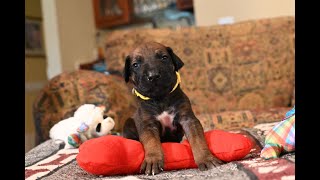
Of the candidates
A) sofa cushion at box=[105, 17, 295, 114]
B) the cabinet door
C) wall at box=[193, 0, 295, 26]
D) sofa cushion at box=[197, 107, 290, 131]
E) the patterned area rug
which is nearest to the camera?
the patterned area rug

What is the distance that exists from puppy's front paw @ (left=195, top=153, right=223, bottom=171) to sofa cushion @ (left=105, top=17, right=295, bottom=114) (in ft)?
5.41

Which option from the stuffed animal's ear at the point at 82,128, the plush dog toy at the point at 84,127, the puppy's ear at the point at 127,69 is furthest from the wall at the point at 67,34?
the puppy's ear at the point at 127,69

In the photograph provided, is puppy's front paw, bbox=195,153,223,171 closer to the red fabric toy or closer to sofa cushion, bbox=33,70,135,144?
the red fabric toy

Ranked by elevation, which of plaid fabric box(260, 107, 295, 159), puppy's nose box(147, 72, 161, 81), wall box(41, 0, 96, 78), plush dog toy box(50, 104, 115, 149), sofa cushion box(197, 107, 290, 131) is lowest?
sofa cushion box(197, 107, 290, 131)

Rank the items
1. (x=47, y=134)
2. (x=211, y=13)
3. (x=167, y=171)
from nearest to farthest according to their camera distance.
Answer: (x=167, y=171), (x=47, y=134), (x=211, y=13)

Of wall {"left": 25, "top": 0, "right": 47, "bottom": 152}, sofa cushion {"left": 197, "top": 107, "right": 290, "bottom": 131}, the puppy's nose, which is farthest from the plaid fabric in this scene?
wall {"left": 25, "top": 0, "right": 47, "bottom": 152}

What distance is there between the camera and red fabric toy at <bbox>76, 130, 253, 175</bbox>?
4.60ft

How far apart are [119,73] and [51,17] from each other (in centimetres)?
193

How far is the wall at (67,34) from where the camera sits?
4664mm

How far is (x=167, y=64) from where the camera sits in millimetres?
1674

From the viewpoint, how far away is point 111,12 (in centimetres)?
537

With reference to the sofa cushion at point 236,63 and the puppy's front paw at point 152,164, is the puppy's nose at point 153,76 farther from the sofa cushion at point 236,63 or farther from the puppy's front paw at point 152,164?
the sofa cushion at point 236,63
